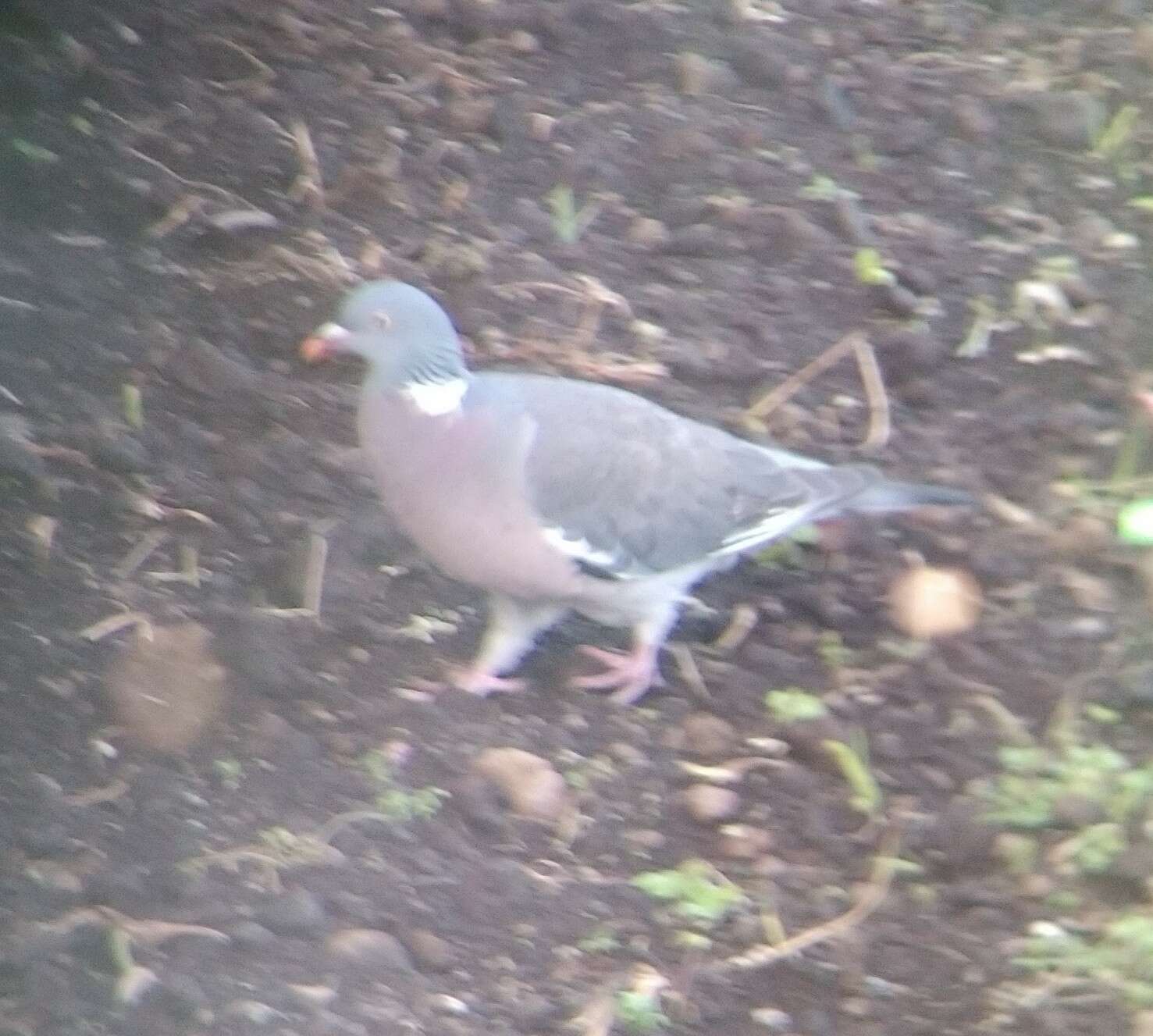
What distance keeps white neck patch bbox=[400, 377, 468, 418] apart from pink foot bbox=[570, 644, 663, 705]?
21.6 inches

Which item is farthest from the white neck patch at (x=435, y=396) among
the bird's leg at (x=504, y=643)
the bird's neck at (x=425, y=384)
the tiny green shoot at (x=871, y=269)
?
the tiny green shoot at (x=871, y=269)

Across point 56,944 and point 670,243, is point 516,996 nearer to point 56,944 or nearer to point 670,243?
point 56,944

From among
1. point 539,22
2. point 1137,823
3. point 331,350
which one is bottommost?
point 1137,823

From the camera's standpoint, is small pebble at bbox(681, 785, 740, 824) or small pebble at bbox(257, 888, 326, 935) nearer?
small pebble at bbox(257, 888, 326, 935)

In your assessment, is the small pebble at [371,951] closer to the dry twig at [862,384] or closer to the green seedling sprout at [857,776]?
the green seedling sprout at [857,776]

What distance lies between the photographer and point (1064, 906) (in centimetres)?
254

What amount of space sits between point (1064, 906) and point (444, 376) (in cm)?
127

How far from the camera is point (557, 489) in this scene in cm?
279

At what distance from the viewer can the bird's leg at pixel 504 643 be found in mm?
2889

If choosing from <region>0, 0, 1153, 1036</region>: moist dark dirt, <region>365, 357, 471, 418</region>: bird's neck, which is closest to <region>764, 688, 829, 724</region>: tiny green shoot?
<region>0, 0, 1153, 1036</region>: moist dark dirt

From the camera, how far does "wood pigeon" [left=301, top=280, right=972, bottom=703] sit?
8.93 feet

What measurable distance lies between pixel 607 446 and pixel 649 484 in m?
0.10

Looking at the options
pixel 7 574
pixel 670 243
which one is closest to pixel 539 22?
pixel 670 243

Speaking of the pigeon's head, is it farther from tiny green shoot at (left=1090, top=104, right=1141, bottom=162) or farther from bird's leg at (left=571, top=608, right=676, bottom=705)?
tiny green shoot at (left=1090, top=104, right=1141, bottom=162)
